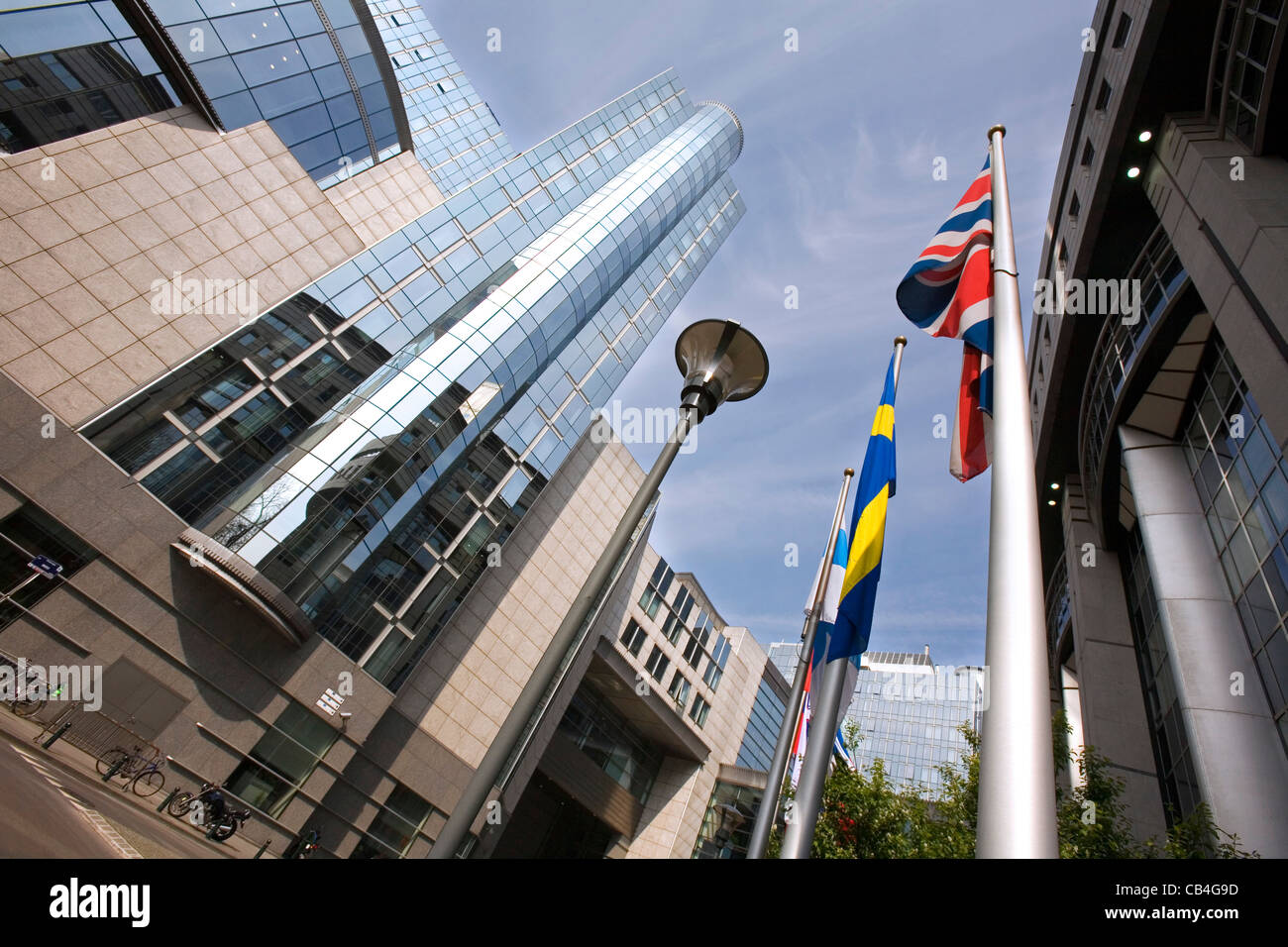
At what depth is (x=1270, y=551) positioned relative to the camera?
53.4ft

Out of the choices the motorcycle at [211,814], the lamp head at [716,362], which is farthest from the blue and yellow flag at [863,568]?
the motorcycle at [211,814]

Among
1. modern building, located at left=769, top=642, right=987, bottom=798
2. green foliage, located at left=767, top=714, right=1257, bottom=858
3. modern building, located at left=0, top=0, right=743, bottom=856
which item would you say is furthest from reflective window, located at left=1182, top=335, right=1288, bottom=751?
modern building, located at left=769, top=642, right=987, bottom=798

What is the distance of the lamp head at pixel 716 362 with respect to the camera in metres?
8.35

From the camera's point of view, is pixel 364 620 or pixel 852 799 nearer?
pixel 852 799

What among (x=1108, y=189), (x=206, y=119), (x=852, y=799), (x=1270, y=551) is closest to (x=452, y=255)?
(x=206, y=119)

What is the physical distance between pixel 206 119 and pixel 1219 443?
1526 inches

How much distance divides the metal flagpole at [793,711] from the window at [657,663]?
2813cm

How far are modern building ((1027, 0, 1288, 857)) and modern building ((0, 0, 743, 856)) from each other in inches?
985

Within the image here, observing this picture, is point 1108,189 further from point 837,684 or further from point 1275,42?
point 837,684

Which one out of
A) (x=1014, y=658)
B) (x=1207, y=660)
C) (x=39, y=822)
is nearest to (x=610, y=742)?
(x=1207, y=660)

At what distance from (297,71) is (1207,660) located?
41.5 meters

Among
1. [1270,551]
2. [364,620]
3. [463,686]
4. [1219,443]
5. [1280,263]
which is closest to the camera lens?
[1280,263]

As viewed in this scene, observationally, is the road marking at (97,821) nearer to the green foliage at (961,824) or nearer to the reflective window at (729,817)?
the green foliage at (961,824)

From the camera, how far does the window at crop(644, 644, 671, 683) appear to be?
3994 centimetres
